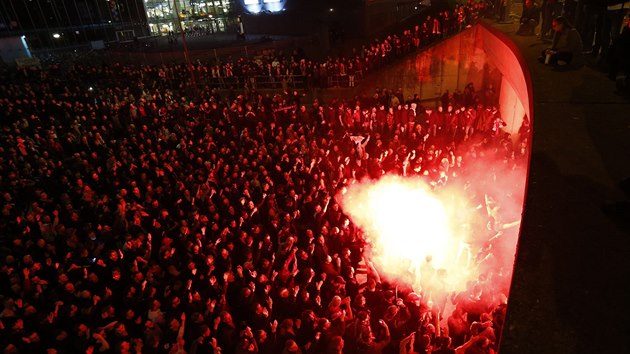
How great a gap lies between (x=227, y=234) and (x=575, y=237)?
534 centimetres

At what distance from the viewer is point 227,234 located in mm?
6957

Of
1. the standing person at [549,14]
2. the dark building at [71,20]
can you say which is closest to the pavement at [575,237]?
the standing person at [549,14]

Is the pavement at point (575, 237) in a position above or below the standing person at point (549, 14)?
below

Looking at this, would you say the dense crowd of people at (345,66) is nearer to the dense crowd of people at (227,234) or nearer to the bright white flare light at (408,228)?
the dense crowd of people at (227,234)

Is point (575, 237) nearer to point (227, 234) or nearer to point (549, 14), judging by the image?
point (227, 234)

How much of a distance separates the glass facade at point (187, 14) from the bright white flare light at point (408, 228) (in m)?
32.3

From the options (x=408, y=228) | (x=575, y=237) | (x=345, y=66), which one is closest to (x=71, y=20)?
(x=345, y=66)

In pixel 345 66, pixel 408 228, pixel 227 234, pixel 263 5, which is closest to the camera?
pixel 227 234

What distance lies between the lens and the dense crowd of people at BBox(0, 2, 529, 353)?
5.18 metres

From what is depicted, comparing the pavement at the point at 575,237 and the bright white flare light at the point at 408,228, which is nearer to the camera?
the pavement at the point at 575,237

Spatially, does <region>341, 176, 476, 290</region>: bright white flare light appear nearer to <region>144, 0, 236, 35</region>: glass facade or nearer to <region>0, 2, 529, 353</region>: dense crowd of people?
<region>0, 2, 529, 353</region>: dense crowd of people

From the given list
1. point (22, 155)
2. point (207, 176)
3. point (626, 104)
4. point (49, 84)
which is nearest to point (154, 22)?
point (49, 84)

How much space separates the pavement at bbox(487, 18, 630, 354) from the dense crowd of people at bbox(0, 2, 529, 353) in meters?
1.49

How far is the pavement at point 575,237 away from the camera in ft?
→ 9.81
